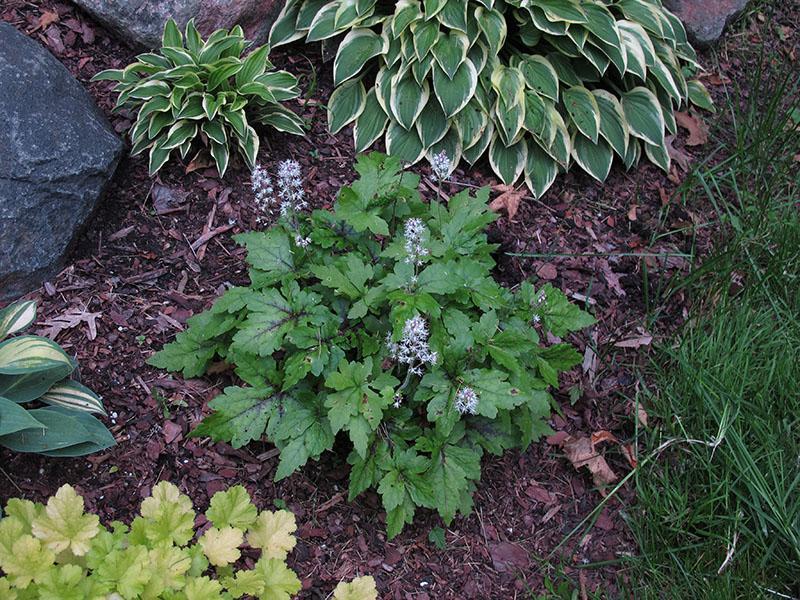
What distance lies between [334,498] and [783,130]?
3.28m

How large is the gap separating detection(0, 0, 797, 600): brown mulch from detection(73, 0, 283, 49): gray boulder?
0.14 meters

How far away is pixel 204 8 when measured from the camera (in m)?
4.10

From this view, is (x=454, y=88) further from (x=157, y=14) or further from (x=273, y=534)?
(x=273, y=534)

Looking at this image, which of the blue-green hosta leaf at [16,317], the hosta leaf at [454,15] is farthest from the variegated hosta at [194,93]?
the blue-green hosta leaf at [16,317]

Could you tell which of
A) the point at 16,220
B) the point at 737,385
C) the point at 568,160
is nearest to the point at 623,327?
the point at 737,385

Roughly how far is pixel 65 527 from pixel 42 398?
2.82ft

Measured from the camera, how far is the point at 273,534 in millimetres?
2391

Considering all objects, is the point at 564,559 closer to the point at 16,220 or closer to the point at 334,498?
the point at 334,498

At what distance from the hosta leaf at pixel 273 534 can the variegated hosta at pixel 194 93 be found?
6.22ft

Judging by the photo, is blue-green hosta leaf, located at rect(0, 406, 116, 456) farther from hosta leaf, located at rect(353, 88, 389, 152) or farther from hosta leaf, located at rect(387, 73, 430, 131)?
hosta leaf, located at rect(387, 73, 430, 131)

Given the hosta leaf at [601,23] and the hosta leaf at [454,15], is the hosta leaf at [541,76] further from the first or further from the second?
the hosta leaf at [454,15]

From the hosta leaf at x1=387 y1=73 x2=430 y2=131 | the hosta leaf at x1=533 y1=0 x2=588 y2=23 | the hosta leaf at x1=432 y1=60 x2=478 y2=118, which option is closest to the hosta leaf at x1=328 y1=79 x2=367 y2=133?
the hosta leaf at x1=387 y1=73 x2=430 y2=131

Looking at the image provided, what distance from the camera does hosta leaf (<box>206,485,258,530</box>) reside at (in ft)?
7.69

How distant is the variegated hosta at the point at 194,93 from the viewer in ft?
12.2
